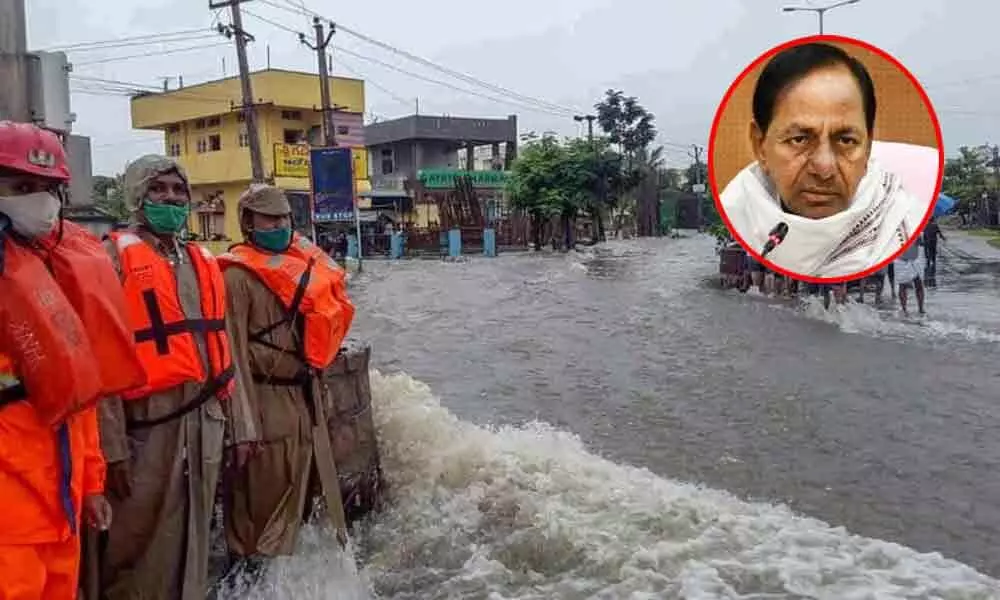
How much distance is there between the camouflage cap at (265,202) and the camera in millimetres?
3924

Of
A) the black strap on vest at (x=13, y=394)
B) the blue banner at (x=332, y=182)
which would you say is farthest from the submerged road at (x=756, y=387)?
the blue banner at (x=332, y=182)

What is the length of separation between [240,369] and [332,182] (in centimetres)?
2149

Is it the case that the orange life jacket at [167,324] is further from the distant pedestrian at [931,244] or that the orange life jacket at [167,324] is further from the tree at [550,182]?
the tree at [550,182]

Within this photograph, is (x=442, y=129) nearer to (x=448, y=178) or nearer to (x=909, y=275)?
(x=448, y=178)

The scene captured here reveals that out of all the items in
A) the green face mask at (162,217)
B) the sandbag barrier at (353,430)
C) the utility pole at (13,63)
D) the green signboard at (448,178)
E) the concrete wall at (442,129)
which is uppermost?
the concrete wall at (442,129)

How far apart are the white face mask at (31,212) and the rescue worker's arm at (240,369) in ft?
3.68

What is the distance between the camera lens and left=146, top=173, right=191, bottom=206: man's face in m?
3.37

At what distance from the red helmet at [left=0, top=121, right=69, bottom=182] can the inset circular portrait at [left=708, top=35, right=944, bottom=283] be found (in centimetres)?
179

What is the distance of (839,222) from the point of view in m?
1.57

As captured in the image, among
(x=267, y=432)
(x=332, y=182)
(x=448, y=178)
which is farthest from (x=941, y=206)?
(x=448, y=178)

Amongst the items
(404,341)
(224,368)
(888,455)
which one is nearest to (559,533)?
(224,368)

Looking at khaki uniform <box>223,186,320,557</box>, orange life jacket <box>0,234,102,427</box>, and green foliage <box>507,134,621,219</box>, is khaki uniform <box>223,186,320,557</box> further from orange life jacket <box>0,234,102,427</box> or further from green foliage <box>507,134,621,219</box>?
green foliage <box>507,134,621,219</box>

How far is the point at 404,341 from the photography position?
12656 mm

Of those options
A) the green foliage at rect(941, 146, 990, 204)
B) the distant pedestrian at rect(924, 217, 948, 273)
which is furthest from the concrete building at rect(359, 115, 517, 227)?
the distant pedestrian at rect(924, 217, 948, 273)
